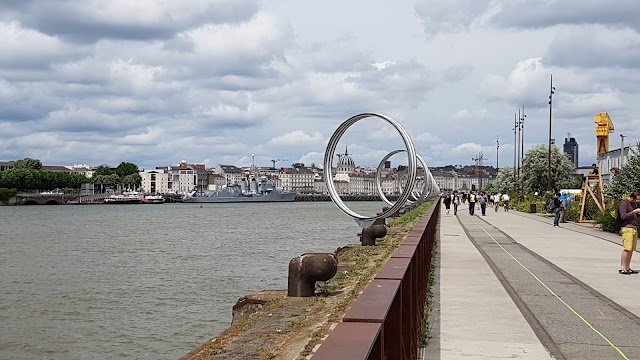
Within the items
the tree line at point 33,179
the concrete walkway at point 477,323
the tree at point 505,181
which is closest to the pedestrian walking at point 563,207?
the concrete walkway at point 477,323

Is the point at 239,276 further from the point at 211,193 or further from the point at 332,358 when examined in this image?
the point at 211,193

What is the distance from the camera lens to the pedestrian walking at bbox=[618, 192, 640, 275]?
14.1 metres

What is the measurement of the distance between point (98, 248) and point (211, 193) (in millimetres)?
148770

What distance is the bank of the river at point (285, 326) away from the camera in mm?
7988

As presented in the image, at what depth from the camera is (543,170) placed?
79.8 metres

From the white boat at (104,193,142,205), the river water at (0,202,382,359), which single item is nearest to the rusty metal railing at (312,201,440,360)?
the river water at (0,202,382,359)

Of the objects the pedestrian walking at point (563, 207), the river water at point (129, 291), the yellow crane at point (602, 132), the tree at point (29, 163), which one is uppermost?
the tree at point (29, 163)

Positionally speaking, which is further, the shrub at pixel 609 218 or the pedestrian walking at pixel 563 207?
the pedestrian walking at pixel 563 207

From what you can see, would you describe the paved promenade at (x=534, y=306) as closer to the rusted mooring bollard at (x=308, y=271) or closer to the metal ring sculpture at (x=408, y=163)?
the rusted mooring bollard at (x=308, y=271)

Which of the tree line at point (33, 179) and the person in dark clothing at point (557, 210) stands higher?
the tree line at point (33, 179)

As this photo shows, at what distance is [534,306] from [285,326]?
368 centimetres

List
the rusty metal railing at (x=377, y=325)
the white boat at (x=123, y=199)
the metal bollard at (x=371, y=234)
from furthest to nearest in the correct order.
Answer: the white boat at (x=123, y=199) < the metal bollard at (x=371, y=234) < the rusty metal railing at (x=377, y=325)

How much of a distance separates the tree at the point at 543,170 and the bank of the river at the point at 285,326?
69963 millimetres

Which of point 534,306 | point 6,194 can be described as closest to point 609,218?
point 534,306
